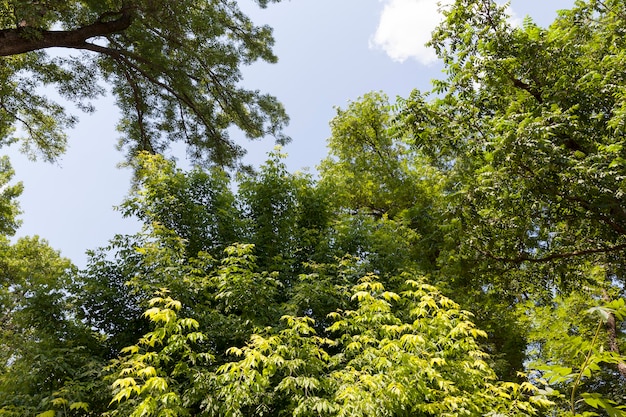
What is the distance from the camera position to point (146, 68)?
10039 mm

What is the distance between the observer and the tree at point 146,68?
826 centimetres

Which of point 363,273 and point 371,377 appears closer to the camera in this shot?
point 371,377

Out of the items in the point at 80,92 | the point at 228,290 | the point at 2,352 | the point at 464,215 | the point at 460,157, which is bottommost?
the point at 2,352

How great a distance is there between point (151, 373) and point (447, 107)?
272 inches

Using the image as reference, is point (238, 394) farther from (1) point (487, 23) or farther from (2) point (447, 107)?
(1) point (487, 23)

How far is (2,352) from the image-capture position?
6.66 metres

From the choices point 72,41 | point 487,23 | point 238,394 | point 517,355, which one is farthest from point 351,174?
point 238,394

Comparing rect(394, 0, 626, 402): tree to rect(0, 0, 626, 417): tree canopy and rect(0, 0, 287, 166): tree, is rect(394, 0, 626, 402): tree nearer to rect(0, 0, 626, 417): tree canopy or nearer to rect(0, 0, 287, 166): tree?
rect(0, 0, 626, 417): tree canopy

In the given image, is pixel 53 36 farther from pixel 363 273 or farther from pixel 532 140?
pixel 532 140

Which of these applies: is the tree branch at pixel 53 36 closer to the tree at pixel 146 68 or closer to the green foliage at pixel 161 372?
the tree at pixel 146 68

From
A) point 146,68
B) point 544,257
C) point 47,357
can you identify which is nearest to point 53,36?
point 146,68

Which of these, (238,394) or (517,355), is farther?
(517,355)

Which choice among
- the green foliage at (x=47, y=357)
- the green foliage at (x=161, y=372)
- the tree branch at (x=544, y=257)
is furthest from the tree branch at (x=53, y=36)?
the tree branch at (x=544, y=257)

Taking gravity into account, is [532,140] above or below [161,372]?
above
